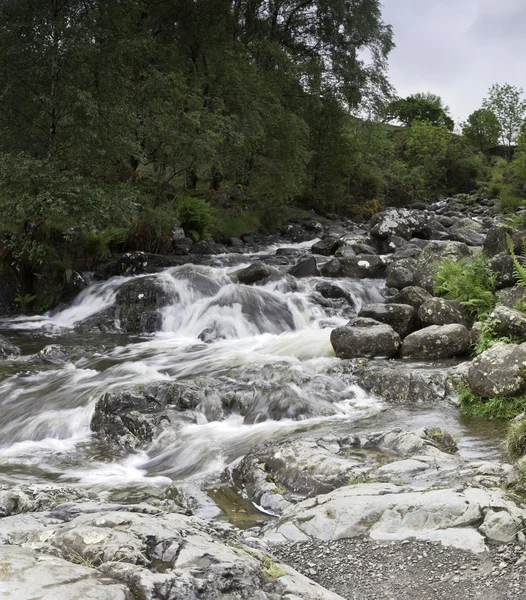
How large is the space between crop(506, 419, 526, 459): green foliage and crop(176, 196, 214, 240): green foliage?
1959 cm

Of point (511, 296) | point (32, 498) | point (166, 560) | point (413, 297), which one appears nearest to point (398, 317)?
point (413, 297)

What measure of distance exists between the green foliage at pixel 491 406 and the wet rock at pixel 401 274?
27.4 feet

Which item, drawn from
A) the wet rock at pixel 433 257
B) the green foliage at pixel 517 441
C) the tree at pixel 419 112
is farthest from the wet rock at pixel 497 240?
the tree at pixel 419 112

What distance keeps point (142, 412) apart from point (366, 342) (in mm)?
4826

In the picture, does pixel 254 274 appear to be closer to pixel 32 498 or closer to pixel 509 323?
pixel 509 323

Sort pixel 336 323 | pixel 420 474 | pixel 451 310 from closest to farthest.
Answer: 1. pixel 420 474
2. pixel 451 310
3. pixel 336 323

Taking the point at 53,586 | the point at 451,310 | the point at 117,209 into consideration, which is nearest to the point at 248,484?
the point at 53,586

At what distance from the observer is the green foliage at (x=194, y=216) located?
80.9 ft

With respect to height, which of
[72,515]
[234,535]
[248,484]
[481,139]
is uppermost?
[481,139]

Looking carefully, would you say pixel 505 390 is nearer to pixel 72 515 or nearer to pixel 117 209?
pixel 72 515

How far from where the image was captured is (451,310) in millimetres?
12703

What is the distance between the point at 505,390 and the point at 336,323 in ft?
23.7

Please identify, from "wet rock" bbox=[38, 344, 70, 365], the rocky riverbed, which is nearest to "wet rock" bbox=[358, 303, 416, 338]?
the rocky riverbed

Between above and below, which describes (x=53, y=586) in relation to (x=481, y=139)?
below
